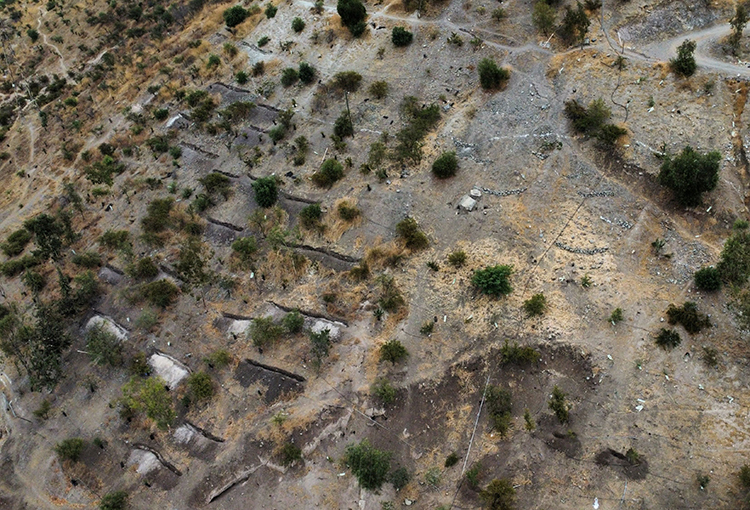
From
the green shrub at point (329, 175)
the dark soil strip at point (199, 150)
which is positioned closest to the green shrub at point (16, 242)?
the dark soil strip at point (199, 150)

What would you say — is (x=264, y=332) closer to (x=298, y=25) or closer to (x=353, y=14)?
(x=353, y=14)

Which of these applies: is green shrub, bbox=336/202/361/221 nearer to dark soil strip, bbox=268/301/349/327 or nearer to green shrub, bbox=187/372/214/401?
dark soil strip, bbox=268/301/349/327

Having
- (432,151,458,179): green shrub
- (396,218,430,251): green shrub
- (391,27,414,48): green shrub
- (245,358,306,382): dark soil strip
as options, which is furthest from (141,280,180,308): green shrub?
(391,27,414,48): green shrub

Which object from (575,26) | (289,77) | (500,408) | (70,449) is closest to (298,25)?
(289,77)

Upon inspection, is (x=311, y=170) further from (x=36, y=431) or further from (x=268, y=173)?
(x=36, y=431)

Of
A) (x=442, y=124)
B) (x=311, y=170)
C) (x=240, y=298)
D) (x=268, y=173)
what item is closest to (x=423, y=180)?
(x=442, y=124)

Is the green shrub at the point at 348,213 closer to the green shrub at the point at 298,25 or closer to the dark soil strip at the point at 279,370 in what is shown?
the dark soil strip at the point at 279,370
